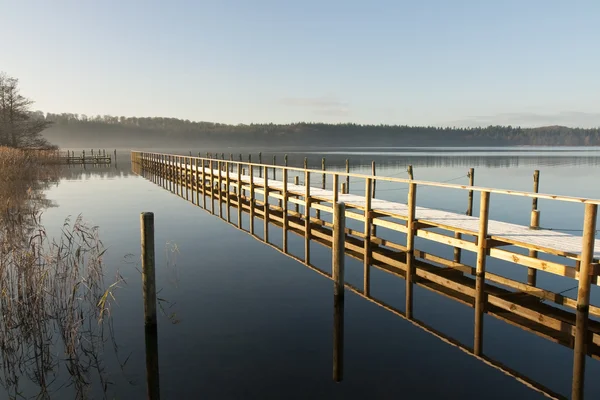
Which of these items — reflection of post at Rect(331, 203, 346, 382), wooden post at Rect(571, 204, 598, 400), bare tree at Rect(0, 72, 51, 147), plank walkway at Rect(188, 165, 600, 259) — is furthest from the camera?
bare tree at Rect(0, 72, 51, 147)

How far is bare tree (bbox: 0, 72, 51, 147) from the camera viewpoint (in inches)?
2221

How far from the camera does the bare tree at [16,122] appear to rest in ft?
185

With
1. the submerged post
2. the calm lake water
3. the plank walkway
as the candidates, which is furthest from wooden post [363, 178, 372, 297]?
the plank walkway

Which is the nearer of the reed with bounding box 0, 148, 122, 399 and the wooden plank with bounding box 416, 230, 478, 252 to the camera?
the reed with bounding box 0, 148, 122, 399

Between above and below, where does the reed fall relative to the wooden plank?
below

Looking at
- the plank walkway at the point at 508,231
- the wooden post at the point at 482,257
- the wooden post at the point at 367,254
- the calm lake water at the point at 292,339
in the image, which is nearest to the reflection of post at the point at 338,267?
the calm lake water at the point at 292,339

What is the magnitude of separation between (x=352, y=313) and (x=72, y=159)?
214 ft

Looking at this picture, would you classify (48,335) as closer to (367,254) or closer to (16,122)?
Result: (367,254)

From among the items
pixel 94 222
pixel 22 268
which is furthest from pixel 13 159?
pixel 22 268

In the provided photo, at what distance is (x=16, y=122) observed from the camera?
199ft

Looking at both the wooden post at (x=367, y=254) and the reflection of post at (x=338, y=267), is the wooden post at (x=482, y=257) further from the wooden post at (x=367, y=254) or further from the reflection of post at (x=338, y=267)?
the reflection of post at (x=338, y=267)

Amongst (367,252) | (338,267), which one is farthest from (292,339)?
(367,252)

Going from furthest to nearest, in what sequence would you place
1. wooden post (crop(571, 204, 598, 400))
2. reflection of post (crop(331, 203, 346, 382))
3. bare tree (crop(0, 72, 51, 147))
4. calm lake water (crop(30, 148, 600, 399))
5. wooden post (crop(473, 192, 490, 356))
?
bare tree (crop(0, 72, 51, 147))
wooden post (crop(473, 192, 490, 356))
reflection of post (crop(331, 203, 346, 382))
wooden post (crop(571, 204, 598, 400))
calm lake water (crop(30, 148, 600, 399))

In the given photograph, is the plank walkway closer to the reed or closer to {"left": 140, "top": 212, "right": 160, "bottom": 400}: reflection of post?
{"left": 140, "top": 212, "right": 160, "bottom": 400}: reflection of post
